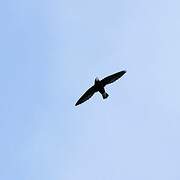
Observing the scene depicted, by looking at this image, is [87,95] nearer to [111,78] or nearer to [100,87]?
[100,87]

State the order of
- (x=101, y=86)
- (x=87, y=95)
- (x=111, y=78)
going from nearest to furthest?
(x=101, y=86), (x=111, y=78), (x=87, y=95)

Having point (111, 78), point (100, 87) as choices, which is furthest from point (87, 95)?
point (111, 78)

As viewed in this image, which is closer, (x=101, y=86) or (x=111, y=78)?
(x=101, y=86)

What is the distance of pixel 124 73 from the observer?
42.4 m

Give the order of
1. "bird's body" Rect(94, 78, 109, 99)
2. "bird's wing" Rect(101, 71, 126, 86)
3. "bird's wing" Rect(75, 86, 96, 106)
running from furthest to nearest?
"bird's wing" Rect(75, 86, 96, 106) → "bird's wing" Rect(101, 71, 126, 86) → "bird's body" Rect(94, 78, 109, 99)

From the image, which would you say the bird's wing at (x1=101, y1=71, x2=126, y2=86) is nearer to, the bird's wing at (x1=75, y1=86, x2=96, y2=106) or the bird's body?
the bird's body

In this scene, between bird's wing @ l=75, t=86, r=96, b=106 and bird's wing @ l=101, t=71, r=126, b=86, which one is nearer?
bird's wing @ l=101, t=71, r=126, b=86

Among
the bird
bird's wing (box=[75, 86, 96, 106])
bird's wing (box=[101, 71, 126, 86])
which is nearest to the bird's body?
the bird

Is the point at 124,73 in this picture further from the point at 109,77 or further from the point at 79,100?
the point at 79,100

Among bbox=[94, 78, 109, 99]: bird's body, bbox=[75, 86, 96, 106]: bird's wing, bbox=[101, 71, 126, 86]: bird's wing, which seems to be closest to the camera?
bbox=[94, 78, 109, 99]: bird's body

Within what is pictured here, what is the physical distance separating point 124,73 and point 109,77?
186cm

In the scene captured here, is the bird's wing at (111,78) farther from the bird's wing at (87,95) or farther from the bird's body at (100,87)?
the bird's wing at (87,95)

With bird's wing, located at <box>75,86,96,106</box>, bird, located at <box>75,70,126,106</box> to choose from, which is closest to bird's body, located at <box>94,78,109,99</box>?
bird, located at <box>75,70,126,106</box>

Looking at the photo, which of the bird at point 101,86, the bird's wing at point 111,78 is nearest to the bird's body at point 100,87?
the bird at point 101,86
